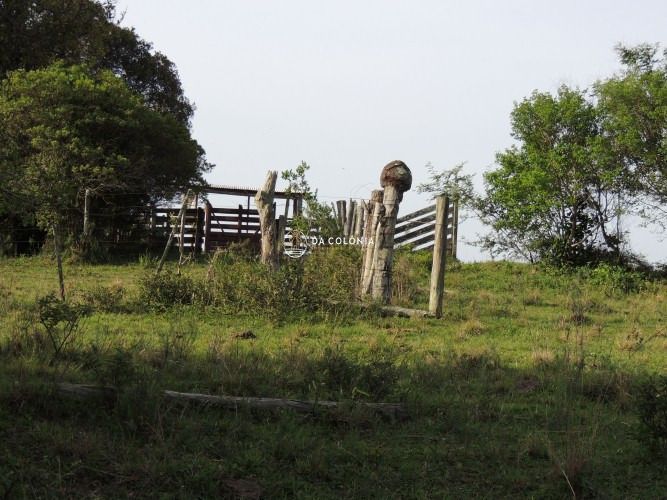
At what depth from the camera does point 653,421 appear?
5.81 metres

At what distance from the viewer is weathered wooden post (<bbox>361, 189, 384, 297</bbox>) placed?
1413cm

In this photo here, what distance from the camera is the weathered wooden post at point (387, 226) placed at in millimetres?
13875

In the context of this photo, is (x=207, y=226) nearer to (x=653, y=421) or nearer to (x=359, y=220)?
(x=359, y=220)

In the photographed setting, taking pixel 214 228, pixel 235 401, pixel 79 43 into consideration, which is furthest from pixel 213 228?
pixel 235 401

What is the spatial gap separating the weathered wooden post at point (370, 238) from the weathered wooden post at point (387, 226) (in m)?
0.11

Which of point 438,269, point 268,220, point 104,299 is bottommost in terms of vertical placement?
point 104,299

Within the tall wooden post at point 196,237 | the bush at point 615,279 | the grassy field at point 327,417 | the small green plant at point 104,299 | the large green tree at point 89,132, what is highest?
the large green tree at point 89,132

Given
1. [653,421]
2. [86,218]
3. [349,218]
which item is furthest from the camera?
[86,218]

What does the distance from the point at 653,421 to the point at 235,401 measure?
3321 mm

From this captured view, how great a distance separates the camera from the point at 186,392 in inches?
267

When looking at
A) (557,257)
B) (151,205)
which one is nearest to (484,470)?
(557,257)

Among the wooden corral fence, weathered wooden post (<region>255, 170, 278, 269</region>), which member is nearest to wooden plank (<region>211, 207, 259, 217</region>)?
the wooden corral fence

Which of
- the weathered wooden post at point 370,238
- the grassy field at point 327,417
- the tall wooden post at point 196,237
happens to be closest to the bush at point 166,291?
the grassy field at point 327,417

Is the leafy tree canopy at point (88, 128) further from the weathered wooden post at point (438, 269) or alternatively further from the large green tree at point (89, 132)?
the weathered wooden post at point (438, 269)
